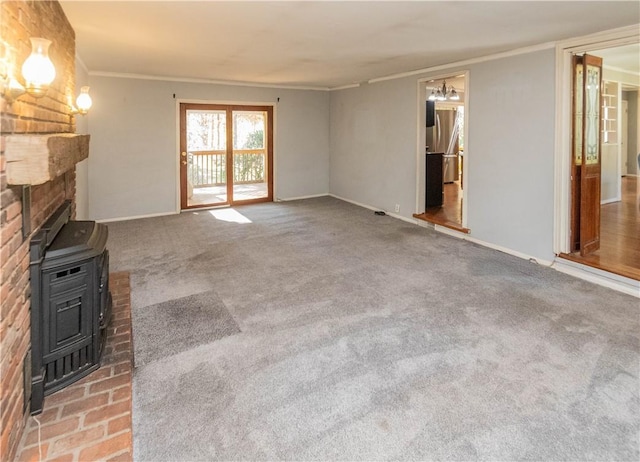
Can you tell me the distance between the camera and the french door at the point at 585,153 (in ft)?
13.1

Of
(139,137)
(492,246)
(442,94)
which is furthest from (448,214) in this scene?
(139,137)

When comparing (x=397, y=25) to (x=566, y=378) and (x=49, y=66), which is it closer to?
(x=49, y=66)

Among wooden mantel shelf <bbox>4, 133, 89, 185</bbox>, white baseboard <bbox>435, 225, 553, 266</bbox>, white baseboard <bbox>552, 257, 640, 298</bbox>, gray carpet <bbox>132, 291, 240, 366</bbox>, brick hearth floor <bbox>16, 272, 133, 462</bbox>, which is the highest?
wooden mantel shelf <bbox>4, 133, 89, 185</bbox>

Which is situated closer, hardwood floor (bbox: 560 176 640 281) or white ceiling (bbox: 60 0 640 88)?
white ceiling (bbox: 60 0 640 88)

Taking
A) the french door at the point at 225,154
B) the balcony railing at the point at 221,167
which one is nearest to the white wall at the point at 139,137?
the french door at the point at 225,154

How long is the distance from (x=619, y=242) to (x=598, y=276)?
117 cm

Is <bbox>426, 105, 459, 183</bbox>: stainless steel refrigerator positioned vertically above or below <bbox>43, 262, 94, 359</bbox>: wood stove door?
above

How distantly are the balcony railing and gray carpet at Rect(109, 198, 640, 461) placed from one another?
10.7 ft

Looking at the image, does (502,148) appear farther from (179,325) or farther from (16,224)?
(16,224)

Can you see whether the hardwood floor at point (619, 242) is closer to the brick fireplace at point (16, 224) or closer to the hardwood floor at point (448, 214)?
the hardwood floor at point (448, 214)

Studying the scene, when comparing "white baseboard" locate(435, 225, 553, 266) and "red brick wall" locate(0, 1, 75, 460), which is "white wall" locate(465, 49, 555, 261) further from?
"red brick wall" locate(0, 1, 75, 460)

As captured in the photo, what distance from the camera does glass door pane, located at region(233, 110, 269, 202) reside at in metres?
7.76

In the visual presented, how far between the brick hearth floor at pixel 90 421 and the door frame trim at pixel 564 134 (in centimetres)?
413

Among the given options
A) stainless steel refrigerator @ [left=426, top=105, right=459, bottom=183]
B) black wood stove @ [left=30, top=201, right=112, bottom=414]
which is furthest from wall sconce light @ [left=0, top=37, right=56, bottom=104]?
stainless steel refrigerator @ [left=426, top=105, right=459, bottom=183]
